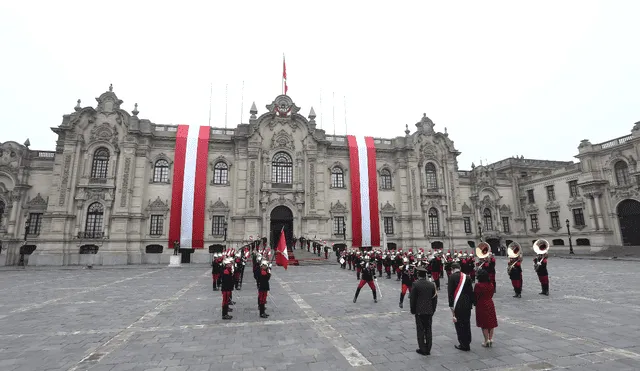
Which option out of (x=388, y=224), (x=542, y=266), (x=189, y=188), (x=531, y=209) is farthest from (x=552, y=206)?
(x=189, y=188)

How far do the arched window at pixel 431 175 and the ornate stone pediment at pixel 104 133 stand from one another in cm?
3332

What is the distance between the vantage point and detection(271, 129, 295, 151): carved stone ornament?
3519 cm

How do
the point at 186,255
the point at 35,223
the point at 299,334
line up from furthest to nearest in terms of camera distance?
the point at 186,255 < the point at 35,223 < the point at 299,334

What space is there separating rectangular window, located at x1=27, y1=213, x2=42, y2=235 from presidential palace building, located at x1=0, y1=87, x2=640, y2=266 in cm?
17

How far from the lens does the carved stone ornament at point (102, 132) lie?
1248 inches

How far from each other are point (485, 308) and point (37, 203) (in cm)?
3900

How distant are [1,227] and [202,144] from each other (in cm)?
1929

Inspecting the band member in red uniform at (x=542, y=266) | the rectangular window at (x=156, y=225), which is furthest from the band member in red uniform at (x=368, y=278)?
the rectangular window at (x=156, y=225)

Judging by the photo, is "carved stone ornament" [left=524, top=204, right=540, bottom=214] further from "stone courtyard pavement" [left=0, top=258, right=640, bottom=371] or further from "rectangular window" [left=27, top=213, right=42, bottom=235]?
"rectangular window" [left=27, top=213, right=42, bottom=235]

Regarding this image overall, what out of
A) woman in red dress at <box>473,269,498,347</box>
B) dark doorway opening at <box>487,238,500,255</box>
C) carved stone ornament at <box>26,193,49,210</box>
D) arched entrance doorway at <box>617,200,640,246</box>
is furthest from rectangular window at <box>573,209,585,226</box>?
carved stone ornament at <box>26,193,49,210</box>

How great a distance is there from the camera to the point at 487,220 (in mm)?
42094

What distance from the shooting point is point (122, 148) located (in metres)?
32.0

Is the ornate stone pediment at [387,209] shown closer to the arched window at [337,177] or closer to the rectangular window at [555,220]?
the arched window at [337,177]

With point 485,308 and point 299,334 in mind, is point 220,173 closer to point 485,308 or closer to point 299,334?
point 299,334
